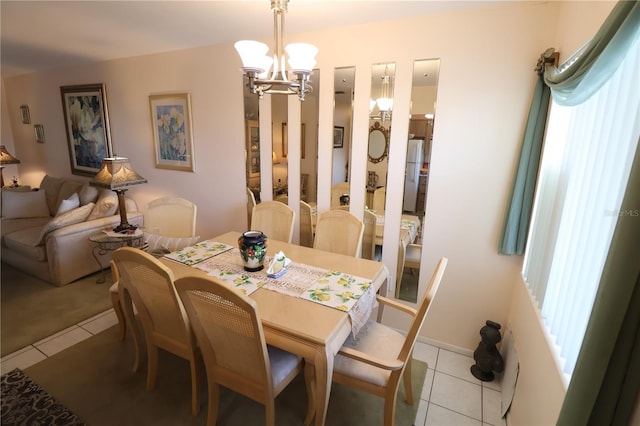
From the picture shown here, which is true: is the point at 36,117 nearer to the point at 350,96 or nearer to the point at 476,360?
the point at 350,96

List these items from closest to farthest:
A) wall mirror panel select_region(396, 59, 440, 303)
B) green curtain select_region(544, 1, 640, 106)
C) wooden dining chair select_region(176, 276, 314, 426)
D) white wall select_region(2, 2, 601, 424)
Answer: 1. green curtain select_region(544, 1, 640, 106)
2. wooden dining chair select_region(176, 276, 314, 426)
3. white wall select_region(2, 2, 601, 424)
4. wall mirror panel select_region(396, 59, 440, 303)

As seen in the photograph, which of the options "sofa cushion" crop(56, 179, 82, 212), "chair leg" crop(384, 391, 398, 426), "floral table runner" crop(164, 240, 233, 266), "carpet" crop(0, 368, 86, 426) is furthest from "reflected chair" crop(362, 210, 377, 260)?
"sofa cushion" crop(56, 179, 82, 212)

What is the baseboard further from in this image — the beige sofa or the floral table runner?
the beige sofa

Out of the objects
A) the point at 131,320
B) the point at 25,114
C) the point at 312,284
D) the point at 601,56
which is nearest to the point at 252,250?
the point at 312,284

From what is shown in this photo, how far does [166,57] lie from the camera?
3205mm

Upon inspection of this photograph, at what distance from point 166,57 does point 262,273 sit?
8.89 feet

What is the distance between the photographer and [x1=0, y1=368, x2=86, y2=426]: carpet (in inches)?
67.0

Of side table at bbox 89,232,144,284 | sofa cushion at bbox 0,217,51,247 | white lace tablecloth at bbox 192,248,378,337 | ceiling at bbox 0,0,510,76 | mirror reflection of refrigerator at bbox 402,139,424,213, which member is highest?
ceiling at bbox 0,0,510,76

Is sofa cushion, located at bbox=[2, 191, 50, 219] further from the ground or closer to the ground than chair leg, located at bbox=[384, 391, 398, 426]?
further from the ground

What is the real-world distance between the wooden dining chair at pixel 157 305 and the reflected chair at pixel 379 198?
1583mm

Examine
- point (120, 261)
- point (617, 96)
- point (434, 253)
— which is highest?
point (617, 96)

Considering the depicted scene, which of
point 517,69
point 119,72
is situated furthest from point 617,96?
point 119,72

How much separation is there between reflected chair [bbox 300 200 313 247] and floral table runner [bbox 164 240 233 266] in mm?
790

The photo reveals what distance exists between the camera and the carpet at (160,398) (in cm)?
176
